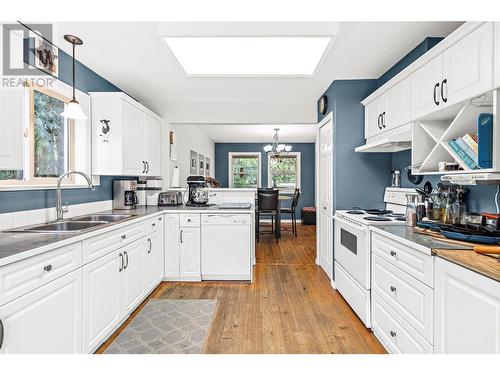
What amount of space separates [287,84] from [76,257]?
2848 mm

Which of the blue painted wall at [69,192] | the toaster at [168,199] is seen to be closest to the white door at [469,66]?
the blue painted wall at [69,192]

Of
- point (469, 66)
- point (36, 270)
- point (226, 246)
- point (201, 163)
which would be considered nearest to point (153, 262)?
point (226, 246)

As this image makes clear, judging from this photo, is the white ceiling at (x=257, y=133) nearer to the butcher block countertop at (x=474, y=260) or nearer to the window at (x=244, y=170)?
the window at (x=244, y=170)

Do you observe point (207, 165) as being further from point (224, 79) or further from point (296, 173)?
point (224, 79)

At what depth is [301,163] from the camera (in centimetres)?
857

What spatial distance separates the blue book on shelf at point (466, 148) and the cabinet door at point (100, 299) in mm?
2458

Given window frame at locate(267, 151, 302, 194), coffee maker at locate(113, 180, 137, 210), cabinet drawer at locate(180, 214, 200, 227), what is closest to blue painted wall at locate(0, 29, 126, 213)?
coffee maker at locate(113, 180, 137, 210)

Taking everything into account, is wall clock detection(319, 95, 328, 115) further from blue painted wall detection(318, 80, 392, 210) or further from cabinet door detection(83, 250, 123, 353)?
cabinet door detection(83, 250, 123, 353)

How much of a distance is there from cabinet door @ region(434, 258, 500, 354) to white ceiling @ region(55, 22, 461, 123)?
6.05 feet

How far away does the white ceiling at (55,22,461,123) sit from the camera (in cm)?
214

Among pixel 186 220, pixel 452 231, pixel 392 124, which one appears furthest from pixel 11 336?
pixel 392 124

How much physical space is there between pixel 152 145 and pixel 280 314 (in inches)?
106

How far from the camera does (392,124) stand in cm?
253
